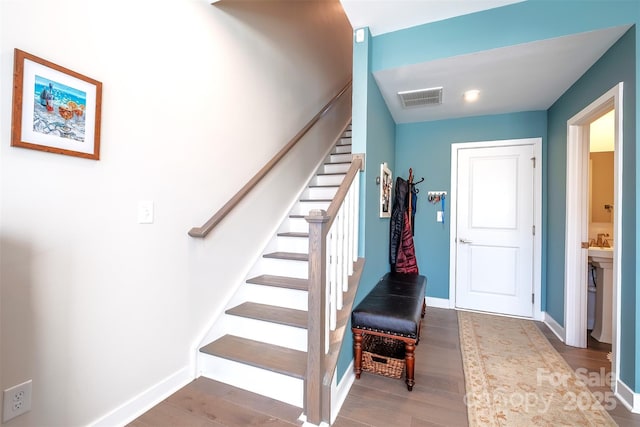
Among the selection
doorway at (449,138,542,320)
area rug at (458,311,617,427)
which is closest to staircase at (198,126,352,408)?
area rug at (458,311,617,427)

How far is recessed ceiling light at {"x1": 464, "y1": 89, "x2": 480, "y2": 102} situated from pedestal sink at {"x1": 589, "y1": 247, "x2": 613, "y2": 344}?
72.6 inches

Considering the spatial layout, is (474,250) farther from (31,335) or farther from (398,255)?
(31,335)

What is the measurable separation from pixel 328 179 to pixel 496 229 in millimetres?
2103

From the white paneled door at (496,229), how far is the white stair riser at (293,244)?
2.06 m

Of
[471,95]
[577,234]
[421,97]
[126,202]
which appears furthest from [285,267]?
[577,234]

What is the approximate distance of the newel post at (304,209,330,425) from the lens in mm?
1493

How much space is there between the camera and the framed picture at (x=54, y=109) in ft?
3.69

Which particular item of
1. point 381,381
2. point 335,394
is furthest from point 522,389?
point 335,394

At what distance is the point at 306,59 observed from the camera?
3.44 metres

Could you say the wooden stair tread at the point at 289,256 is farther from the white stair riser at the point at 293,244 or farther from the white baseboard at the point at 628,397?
the white baseboard at the point at 628,397

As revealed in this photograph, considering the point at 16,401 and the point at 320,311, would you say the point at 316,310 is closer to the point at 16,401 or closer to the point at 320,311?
the point at 320,311

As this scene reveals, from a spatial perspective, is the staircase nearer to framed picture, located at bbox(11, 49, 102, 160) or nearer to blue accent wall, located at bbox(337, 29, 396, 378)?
blue accent wall, located at bbox(337, 29, 396, 378)

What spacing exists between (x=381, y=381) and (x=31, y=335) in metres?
1.95

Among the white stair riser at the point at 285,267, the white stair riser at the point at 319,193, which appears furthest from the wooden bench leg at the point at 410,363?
the white stair riser at the point at 319,193
